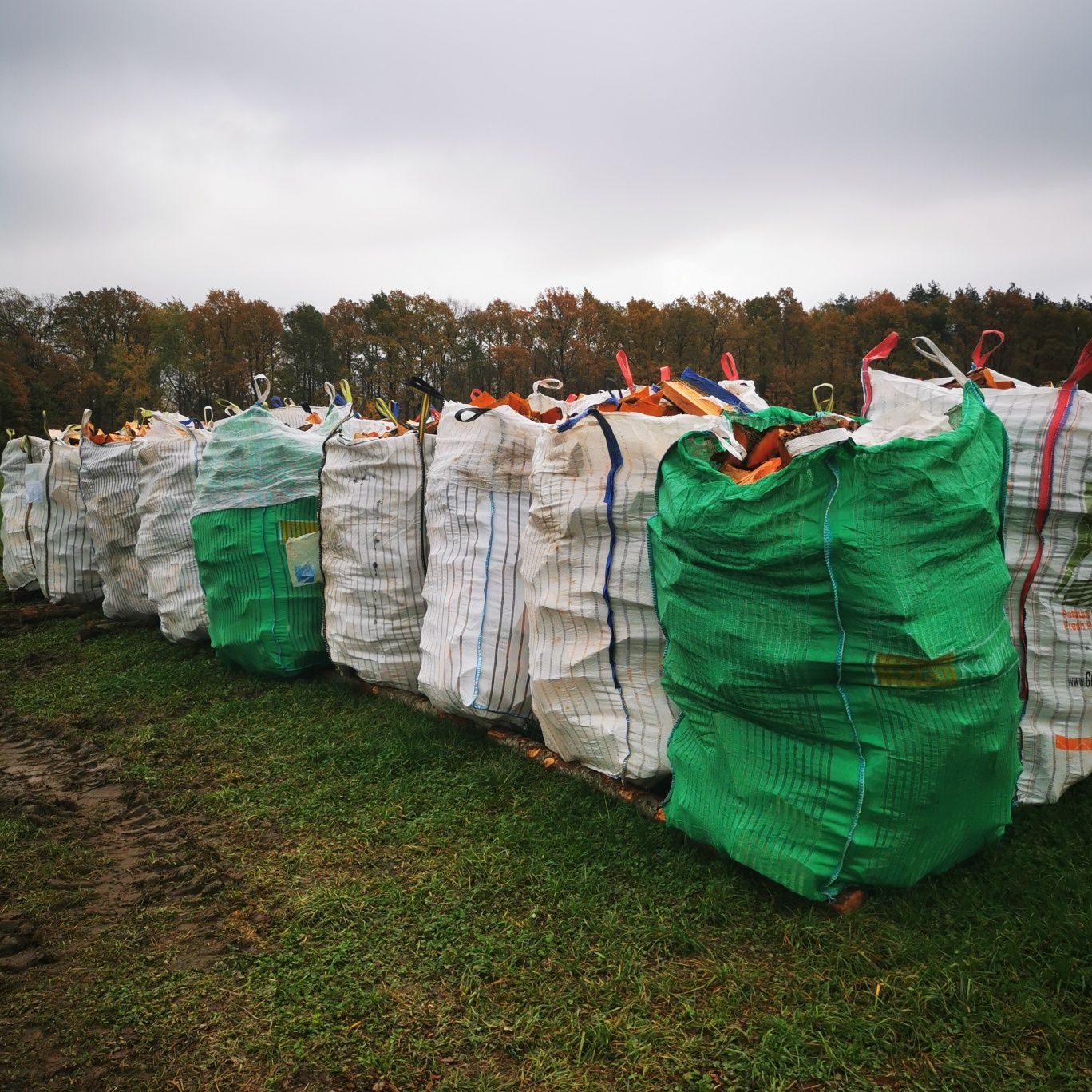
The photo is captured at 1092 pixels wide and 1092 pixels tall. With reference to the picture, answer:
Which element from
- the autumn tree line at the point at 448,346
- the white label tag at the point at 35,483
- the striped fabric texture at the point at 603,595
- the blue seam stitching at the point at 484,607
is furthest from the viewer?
the autumn tree line at the point at 448,346

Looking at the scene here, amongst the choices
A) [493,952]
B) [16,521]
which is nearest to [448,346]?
[16,521]

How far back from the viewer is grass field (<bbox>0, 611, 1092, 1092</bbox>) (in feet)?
5.00

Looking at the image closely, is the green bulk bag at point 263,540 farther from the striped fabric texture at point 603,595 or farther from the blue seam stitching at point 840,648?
the blue seam stitching at point 840,648

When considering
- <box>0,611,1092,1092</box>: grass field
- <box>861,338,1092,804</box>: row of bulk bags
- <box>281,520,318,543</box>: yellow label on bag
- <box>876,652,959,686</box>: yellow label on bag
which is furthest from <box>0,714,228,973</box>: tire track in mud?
<box>861,338,1092,804</box>: row of bulk bags

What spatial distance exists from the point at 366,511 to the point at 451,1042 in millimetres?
2136

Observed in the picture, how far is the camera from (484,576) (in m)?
2.85

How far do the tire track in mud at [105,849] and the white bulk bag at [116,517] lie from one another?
1.71 meters

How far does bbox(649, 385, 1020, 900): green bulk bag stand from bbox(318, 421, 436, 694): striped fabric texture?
5.13 feet

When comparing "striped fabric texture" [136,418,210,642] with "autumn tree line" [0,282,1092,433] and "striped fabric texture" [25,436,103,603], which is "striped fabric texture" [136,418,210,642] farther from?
"autumn tree line" [0,282,1092,433]

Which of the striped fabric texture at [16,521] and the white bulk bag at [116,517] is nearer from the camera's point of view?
the white bulk bag at [116,517]

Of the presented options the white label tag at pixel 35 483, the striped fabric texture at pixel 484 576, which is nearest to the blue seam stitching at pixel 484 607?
the striped fabric texture at pixel 484 576

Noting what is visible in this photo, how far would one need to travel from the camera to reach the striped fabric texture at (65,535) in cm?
557

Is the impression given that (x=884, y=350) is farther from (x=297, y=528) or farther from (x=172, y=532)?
(x=172, y=532)

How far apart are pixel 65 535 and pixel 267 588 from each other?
2740mm
